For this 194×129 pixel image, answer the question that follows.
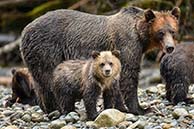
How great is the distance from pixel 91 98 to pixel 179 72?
6.31ft

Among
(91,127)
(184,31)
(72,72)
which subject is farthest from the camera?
(184,31)

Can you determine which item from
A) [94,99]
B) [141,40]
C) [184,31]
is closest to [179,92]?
[141,40]

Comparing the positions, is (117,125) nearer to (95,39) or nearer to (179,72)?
(95,39)

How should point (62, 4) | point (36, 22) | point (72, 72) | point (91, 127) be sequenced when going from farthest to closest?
1. point (62, 4)
2. point (36, 22)
3. point (72, 72)
4. point (91, 127)

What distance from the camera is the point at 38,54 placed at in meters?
10.5

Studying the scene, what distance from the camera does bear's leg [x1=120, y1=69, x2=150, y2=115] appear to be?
10.2 metres

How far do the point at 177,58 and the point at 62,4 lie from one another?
42.9 feet

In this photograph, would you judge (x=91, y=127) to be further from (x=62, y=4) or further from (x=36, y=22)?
(x=62, y=4)

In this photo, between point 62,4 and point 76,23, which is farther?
point 62,4

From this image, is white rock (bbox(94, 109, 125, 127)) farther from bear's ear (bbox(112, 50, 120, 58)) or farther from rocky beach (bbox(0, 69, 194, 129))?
bear's ear (bbox(112, 50, 120, 58))

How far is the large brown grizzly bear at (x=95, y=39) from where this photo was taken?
1020cm

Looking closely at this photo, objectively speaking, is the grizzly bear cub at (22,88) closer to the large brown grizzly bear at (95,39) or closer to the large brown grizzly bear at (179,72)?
the large brown grizzly bear at (95,39)

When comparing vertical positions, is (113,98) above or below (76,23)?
below

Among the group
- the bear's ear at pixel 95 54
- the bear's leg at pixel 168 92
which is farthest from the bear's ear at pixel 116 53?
the bear's leg at pixel 168 92
